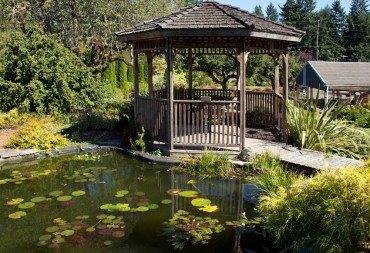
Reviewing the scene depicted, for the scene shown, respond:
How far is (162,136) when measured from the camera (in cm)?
973

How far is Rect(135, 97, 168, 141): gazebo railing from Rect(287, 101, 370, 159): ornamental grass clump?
9.80 ft

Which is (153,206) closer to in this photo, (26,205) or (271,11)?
(26,205)

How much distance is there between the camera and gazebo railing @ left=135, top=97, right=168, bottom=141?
9547 mm

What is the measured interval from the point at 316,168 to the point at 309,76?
1604cm

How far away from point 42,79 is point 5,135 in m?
2.17

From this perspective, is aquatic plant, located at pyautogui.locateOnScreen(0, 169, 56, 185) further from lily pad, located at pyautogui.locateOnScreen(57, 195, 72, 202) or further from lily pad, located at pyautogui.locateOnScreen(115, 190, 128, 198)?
lily pad, located at pyautogui.locateOnScreen(115, 190, 128, 198)

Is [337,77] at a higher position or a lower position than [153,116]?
higher

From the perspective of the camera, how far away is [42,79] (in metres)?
12.3

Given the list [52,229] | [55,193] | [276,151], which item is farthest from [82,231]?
[276,151]

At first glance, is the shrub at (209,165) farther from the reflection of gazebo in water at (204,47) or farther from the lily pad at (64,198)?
the lily pad at (64,198)

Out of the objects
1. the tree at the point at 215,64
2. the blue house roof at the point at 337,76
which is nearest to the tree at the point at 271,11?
the blue house roof at the point at 337,76

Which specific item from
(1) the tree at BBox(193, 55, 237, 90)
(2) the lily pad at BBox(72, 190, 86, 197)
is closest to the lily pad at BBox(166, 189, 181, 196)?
(2) the lily pad at BBox(72, 190, 86, 197)

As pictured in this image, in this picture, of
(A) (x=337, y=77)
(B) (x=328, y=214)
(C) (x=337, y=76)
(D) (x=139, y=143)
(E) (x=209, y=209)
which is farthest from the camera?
(C) (x=337, y=76)

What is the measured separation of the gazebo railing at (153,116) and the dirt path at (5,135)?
3348 millimetres
